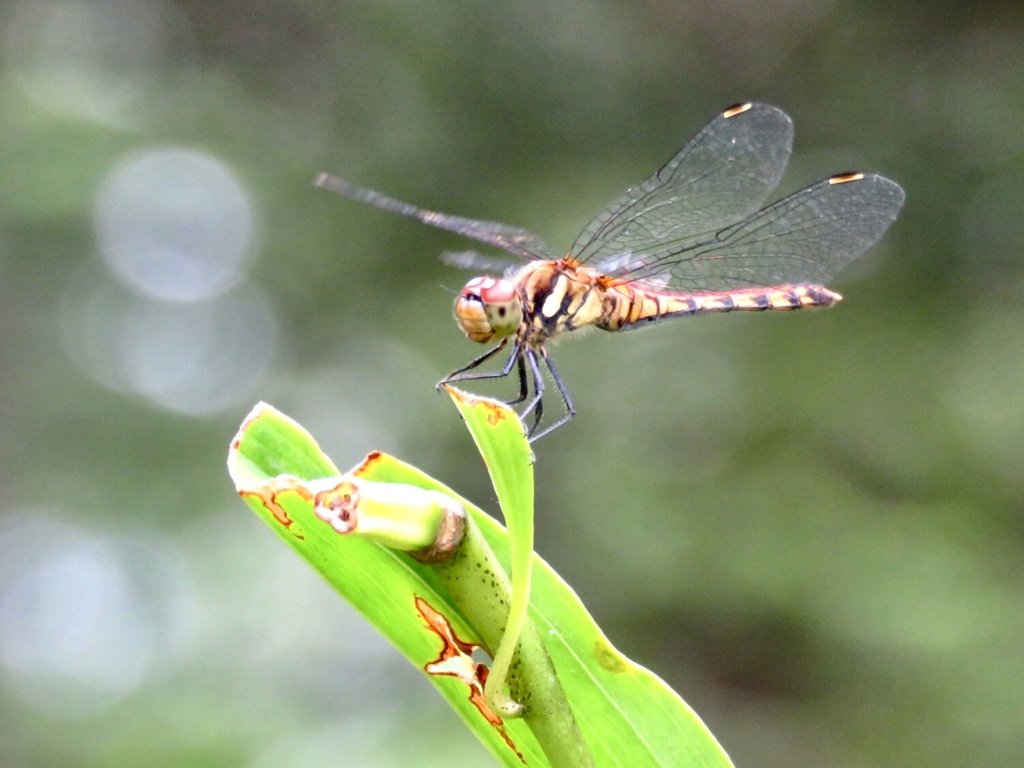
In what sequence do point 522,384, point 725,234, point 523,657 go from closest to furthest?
point 523,657 → point 522,384 → point 725,234

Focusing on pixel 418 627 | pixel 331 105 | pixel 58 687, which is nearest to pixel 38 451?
pixel 58 687

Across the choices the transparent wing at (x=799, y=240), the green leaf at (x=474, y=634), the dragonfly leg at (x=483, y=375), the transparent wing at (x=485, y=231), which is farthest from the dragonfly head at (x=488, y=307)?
the green leaf at (x=474, y=634)

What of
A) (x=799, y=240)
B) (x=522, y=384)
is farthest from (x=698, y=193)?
(x=522, y=384)

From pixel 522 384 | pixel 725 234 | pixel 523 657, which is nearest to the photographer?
pixel 523 657

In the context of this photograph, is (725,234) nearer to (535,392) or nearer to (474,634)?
(535,392)

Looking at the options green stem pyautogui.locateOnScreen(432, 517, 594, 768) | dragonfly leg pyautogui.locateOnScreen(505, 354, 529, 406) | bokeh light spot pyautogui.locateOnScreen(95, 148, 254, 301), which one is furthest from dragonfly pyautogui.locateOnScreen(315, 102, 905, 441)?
bokeh light spot pyautogui.locateOnScreen(95, 148, 254, 301)
